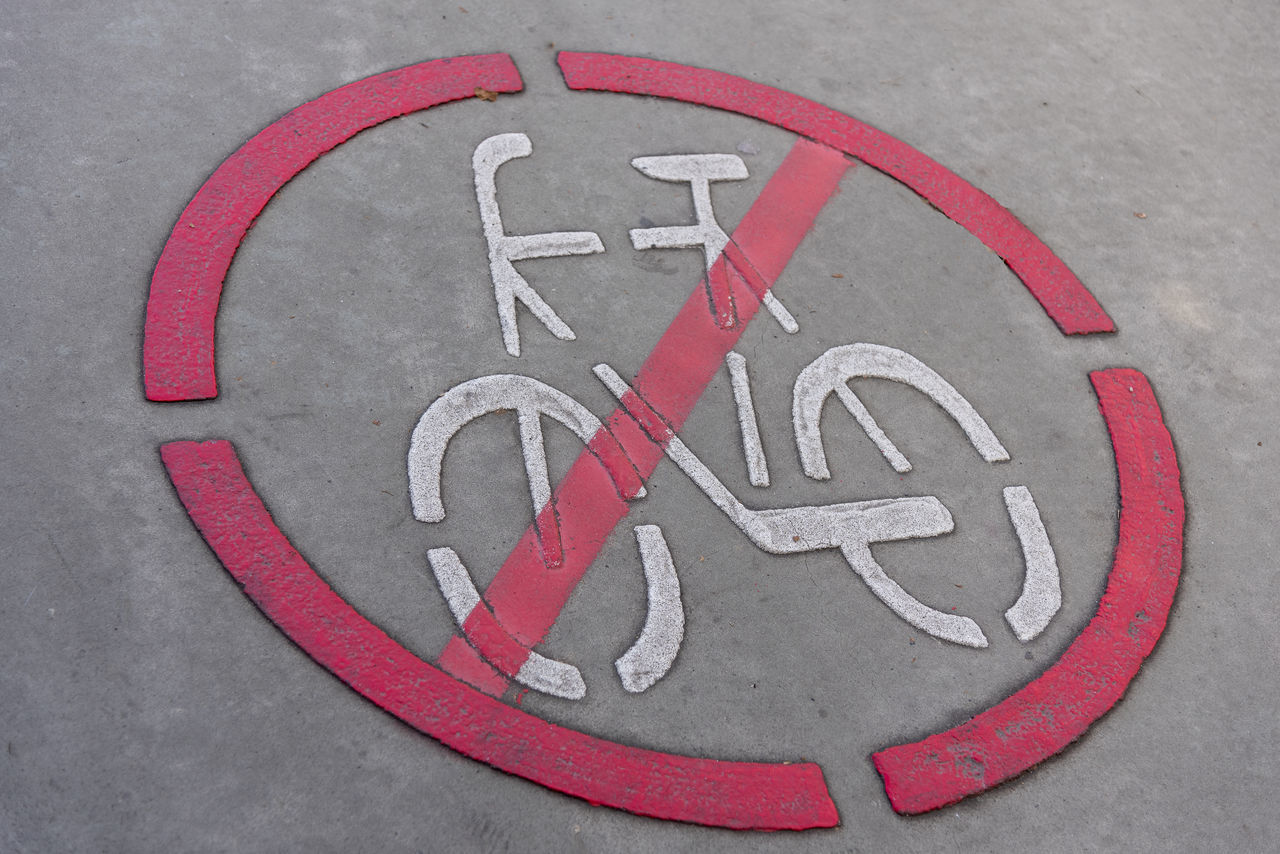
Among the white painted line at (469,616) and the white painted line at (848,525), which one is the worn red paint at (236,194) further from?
the white painted line at (848,525)

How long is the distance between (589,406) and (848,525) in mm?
975

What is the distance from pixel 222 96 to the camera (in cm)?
420

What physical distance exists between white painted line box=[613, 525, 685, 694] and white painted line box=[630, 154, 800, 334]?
113 centimetres

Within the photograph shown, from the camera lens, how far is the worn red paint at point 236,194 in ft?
11.1

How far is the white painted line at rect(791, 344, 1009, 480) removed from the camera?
142 inches

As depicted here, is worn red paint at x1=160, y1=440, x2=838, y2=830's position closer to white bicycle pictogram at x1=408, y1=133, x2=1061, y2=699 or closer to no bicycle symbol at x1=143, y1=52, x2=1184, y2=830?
no bicycle symbol at x1=143, y1=52, x2=1184, y2=830

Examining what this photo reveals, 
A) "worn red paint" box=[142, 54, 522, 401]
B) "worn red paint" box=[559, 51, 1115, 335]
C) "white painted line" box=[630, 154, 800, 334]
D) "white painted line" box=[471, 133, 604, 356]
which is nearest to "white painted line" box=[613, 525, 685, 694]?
"white painted line" box=[471, 133, 604, 356]

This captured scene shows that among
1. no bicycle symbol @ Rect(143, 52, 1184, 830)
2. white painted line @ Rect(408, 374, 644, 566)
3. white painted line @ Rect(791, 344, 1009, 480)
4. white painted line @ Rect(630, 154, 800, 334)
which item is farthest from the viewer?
white painted line @ Rect(630, 154, 800, 334)

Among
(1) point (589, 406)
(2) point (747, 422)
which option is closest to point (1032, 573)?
(2) point (747, 422)

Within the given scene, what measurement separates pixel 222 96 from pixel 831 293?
8.66 ft

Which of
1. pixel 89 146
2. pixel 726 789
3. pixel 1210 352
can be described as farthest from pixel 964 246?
pixel 89 146

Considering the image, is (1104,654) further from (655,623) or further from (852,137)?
(852,137)

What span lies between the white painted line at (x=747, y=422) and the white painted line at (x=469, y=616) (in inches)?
37.5

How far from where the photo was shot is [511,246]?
393 cm
